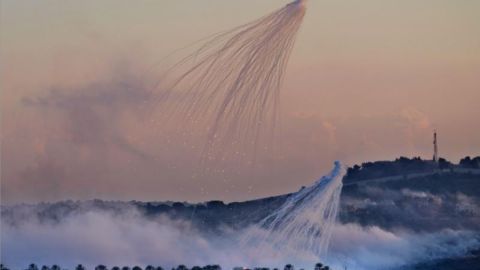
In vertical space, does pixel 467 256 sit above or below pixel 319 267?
above

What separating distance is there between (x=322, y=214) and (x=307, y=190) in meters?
1.79

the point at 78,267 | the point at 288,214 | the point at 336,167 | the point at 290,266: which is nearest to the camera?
the point at 336,167

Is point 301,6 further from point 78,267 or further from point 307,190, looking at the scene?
point 78,267

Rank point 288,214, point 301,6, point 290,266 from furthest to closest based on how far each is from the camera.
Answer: point 290,266 < point 288,214 < point 301,6

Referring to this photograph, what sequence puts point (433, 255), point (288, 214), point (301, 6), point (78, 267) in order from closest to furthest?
point (301, 6) < point (288, 214) < point (78, 267) < point (433, 255)

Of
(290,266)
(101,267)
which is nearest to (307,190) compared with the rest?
(290,266)

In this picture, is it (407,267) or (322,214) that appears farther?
(407,267)

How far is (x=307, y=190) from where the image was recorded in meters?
75.7

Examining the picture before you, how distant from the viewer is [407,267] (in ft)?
340

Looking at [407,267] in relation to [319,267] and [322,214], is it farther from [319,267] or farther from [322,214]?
[322,214]

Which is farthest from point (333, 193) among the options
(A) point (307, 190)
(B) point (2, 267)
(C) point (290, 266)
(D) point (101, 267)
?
(B) point (2, 267)

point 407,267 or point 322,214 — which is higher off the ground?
point 407,267

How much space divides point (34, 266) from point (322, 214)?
33.5 metres

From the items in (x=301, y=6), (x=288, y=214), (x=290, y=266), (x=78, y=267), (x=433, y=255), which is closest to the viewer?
(x=301, y=6)
